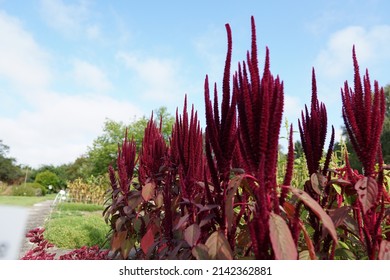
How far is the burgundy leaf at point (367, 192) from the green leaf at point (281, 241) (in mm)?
376

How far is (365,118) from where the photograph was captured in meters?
1.28

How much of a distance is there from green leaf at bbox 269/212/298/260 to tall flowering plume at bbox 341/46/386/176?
19.8 inches

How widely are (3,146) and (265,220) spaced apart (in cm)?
5266

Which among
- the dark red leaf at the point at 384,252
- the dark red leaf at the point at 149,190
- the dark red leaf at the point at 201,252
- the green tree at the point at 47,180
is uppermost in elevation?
the green tree at the point at 47,180

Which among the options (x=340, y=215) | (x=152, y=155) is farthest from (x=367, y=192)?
(x=152, y=155)

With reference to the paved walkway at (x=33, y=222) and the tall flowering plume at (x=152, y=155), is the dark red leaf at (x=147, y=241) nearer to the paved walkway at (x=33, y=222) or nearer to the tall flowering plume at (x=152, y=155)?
the tall flowering plume at (x=152, y=155)

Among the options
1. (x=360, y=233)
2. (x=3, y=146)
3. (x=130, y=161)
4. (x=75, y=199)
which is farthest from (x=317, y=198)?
(x=3, y=146)

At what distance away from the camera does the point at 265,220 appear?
1002 millimetres

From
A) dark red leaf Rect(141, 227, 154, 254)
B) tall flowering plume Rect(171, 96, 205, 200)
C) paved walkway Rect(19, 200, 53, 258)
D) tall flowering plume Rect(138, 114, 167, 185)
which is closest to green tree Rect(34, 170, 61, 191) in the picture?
paved walkway Rect(19, 200, 53, 258)

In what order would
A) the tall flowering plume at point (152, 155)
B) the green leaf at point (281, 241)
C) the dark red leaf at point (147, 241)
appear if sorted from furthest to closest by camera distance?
the tall flowering plume at point (152, 155), the dark red leaf at point (147, 241), the green leaf at point (281, 241)

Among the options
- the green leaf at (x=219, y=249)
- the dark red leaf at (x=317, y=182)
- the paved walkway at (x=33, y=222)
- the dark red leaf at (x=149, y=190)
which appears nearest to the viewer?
the green leaf at (x=219, y=249)

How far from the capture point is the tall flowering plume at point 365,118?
1266 millimetres

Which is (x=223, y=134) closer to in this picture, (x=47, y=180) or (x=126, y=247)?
(x=126, y=247)

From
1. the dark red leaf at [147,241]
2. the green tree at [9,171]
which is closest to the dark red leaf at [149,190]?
the dark red leaf at [147,241]
